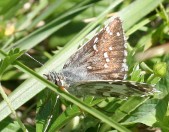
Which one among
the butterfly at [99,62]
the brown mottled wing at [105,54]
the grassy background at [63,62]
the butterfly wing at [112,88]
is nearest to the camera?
the butterfly wing at [112,88]

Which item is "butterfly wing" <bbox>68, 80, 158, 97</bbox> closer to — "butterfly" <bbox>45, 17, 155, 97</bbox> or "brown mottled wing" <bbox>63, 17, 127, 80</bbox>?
"butterfly" <bbox>45, 17, 155, 97</bbox>

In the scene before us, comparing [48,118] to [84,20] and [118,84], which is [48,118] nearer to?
[118,84]

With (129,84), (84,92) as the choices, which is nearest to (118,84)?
(129,84)

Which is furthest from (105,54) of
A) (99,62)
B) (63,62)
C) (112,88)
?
(112,88)

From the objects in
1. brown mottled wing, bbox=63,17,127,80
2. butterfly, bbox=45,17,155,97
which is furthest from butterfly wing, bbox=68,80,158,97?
brown mottled wing, bbox=63,17,127,80

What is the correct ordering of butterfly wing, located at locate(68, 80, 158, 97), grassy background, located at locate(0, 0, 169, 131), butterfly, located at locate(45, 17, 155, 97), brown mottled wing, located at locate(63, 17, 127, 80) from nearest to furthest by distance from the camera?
1. butterfly wing, located at locate(68, 80, 158, 97)
2. grassy background, located at locate(0, 0, 169, 131)
3. butterfly, located at locate(45, 17, 155, 97)
4. brown mottled wing, located at locate(63, 17, 127, 80)

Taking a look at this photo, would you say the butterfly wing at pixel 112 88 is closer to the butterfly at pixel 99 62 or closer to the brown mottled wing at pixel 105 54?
the butterfly at pixel 99 62

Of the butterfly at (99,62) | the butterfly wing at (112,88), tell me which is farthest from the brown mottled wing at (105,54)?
the butterfly wing at (112,88)
